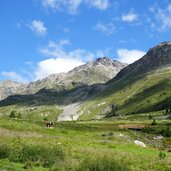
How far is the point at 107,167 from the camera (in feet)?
79.3

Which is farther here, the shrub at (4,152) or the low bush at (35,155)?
the shrub at (4,152)

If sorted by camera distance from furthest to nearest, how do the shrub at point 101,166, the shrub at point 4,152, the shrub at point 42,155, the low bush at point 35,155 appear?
the shrub at point 4,152
the low bush at point 35,155
the shrub at point 42,155
the shrub at point 101,166

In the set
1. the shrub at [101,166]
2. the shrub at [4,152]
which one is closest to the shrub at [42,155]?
the shrub at [4,152]

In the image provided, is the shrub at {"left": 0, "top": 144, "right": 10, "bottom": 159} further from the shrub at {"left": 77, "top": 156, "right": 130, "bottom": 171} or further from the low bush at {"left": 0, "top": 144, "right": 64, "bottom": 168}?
the shrub at {"left": 77, "top": 156, "right": 130, "bottom": 171}

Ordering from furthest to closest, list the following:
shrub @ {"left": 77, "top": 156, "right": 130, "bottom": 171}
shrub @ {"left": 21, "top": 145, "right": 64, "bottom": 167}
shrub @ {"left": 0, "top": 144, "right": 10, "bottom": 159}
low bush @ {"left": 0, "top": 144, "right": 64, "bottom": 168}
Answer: shrub @ {"left": 0, "top": 144, "right": 10, "bottom": 159}
low bush @ {"left": 0, "top": 144, "right": 64, "bottom": 168}
shrub @ {"left": 21, "top": 145, "right": 64, "bottom": 167}
shrub @ {"left": 77, "top": 156, "right": 130, "bottom": 171}

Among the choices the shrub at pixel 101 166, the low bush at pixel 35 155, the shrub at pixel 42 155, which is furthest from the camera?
the low bush at pixel 35 155

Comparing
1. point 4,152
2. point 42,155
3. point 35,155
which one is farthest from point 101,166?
point 4,152

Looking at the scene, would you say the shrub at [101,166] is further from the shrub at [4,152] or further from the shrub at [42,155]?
the shrub at [4,152]

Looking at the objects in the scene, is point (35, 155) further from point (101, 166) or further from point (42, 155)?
point (101, 166)

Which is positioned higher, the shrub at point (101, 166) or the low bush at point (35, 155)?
the low bush at point (35, 155)

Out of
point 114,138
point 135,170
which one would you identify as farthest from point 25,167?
point 114,138

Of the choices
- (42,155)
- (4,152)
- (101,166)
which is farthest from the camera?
(4,152)

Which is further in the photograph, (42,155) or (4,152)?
(4,152)

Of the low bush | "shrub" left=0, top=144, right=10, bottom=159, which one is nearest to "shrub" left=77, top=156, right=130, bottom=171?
the low bush
